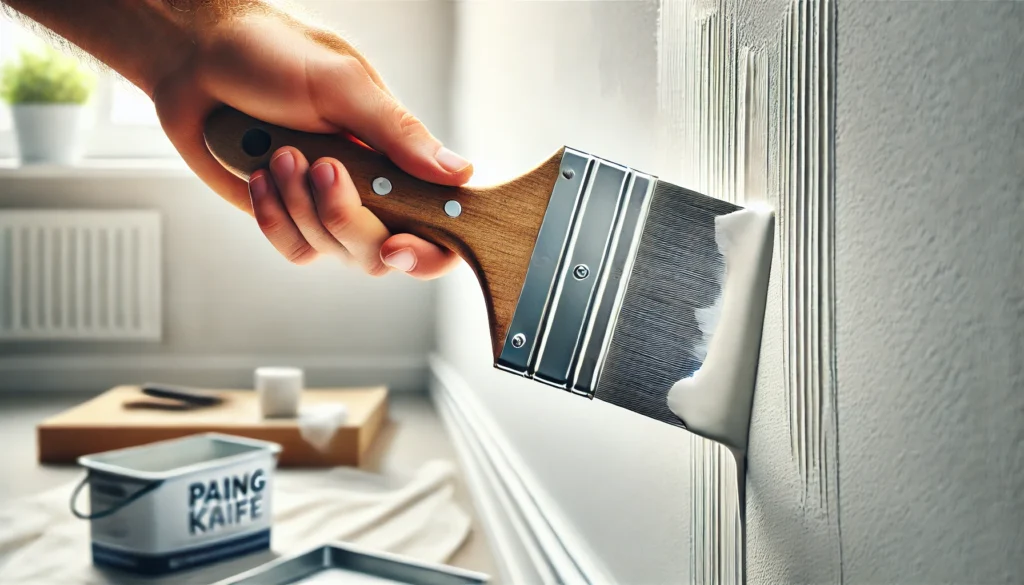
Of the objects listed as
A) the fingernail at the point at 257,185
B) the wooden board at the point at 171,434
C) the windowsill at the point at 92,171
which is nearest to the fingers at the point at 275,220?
the fingernail at the point at 257,185

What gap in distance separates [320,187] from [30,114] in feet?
7.62

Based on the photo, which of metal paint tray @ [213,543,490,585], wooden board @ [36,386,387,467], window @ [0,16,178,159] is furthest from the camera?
window @ [0,16,178,159]

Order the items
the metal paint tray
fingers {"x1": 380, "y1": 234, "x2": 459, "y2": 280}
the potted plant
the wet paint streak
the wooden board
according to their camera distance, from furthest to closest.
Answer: the potted plant → the wooden board → the metal paint tray → fingers {"x1": 380, "y1": 234, "x2": 459, "y2": 280} → the wet paint streak

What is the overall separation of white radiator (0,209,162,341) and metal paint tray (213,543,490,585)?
1.76 m

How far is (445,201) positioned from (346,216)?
4.0 inches

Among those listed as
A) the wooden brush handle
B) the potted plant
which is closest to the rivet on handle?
the wooden brush handle

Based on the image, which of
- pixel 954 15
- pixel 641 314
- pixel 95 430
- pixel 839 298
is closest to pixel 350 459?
pixel 95 430

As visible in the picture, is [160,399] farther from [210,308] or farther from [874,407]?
[874,407]

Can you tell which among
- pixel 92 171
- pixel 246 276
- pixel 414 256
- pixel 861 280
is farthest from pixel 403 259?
pixel 92 171

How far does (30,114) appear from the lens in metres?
2.49

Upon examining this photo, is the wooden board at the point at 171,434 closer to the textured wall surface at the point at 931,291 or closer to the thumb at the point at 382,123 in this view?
the thumb at the point at 382,123

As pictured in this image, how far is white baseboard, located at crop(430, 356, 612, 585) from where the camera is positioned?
913mm

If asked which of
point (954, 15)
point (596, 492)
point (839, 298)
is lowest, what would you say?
point (596, 492)

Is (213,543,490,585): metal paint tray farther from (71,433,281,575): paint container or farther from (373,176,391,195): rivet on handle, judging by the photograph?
(373,176,391,195): rivet on handle
